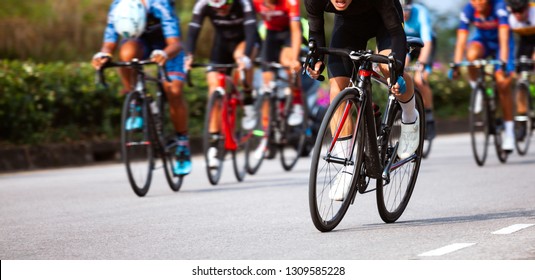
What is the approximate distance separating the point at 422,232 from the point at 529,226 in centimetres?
76

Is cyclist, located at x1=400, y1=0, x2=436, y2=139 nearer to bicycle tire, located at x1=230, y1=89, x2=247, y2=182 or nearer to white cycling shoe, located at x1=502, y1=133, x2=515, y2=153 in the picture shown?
white cycling shoe, located at x1=502, y1=133, x2=515, y2=153

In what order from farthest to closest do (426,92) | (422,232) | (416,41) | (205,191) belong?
(426,92) < (205,191) < (416,41) < (422,232)

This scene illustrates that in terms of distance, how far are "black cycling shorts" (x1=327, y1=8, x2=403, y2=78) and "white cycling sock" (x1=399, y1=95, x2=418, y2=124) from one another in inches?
16.4

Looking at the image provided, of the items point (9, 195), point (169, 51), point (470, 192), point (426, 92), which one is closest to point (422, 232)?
point (470, 192)

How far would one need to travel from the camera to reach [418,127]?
8.17 metres

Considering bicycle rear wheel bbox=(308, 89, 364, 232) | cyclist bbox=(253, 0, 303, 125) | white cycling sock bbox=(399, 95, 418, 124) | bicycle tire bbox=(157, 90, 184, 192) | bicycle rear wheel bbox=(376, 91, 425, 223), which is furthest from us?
cyclist bbox=(253, 0, 303, 125)

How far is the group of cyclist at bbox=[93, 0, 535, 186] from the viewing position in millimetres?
7691

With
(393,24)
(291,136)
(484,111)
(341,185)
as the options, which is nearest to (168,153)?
(291,136)

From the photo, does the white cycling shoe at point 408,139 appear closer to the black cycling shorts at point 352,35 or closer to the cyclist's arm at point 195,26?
the black cycling shorts at point 352,35

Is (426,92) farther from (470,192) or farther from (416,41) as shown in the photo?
(416,41)

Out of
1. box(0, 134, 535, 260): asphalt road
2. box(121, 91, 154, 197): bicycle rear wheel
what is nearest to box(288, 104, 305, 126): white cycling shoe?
box(0, 134, 535, 260): asphalt road

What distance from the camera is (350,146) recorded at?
24.2 feet

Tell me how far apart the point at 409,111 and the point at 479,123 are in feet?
18.1

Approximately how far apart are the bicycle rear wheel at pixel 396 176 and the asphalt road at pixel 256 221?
112mm
